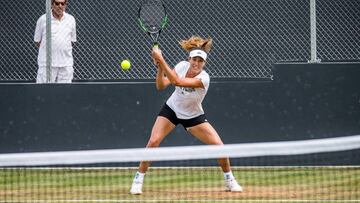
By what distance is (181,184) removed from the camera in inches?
433

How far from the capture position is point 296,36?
1351cm

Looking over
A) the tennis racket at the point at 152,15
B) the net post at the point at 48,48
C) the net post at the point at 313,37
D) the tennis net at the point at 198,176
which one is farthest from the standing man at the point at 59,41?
the net post at the point at 313,37

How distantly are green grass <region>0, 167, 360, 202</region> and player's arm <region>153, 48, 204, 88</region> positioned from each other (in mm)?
1044

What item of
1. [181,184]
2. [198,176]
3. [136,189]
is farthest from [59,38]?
[136,189]

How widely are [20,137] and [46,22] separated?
1.44 meters

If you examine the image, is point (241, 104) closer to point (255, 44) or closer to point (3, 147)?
point (255, 44)

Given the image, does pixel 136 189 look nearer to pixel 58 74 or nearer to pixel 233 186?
pixel 233 186

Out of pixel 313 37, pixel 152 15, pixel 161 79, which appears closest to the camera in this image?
pixel 161 79

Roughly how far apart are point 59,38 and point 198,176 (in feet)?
8.79

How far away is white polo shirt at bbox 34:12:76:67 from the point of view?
43.1 feet

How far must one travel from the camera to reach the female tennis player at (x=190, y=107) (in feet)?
33.1

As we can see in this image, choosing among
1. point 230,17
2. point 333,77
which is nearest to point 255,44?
point 230,17

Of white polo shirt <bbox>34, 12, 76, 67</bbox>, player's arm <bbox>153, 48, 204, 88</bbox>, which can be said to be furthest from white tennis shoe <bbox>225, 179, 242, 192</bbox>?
white polo shirt <bbox>34, 12, 76, 67</bbox>

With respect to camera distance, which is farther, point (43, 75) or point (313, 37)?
point (43, 75)
